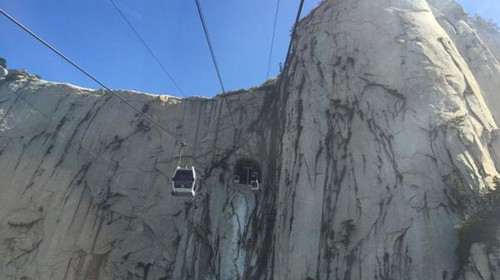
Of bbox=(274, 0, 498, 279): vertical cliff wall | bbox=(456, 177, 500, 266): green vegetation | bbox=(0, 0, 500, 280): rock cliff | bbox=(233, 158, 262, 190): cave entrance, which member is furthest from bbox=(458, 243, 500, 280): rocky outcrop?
bbox=(233, 158, 262, 190): cave entrance

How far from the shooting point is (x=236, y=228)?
72.0 ft

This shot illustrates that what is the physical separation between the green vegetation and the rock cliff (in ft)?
1.31

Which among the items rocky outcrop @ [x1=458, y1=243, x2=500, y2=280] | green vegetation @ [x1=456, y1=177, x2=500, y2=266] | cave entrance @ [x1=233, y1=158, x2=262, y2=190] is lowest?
rocky outcrop @ [x1=458, y1=243, x2=500, y2=280]

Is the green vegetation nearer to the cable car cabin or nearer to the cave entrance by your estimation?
the cable car cabin

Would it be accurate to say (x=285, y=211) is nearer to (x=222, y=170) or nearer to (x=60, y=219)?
(x=222, y=170)

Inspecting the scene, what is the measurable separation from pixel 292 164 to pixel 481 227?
27.5 feet

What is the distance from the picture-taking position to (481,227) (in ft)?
40.9

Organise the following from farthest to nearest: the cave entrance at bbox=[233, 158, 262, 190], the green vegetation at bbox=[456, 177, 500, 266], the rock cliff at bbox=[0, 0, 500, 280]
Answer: the cave entrance at bbox=[233, 158, 262, 190] < the rock cliff at bbox=[0, 0, 500, 280] < the green vegetation at bbox=[456, 177, 500, 266]

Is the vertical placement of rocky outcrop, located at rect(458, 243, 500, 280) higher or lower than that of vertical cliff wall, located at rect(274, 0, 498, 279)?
lower

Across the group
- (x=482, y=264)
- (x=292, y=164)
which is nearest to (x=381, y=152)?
(x=292, y=164)

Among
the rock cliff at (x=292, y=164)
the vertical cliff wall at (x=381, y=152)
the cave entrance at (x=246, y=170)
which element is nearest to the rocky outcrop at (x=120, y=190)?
the rock cliff at (x=292, y=164)

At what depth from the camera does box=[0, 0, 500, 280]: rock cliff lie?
14.8 meters

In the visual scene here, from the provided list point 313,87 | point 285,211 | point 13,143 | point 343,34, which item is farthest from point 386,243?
point 13,143

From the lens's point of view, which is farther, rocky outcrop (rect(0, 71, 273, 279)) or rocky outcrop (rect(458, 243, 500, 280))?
rocky outcrop (rect(0, 71, 273, 279))
